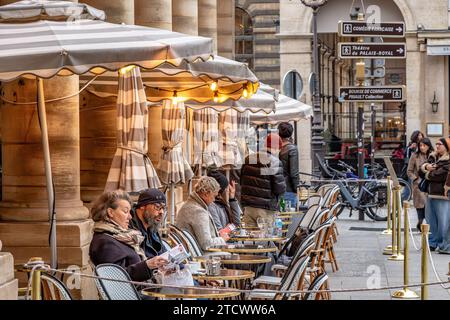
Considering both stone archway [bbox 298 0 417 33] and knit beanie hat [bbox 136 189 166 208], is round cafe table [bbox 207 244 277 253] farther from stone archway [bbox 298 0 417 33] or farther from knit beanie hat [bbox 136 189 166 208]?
stone archway [bbox 298 0 417 33]

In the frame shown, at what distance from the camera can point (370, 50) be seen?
2184 cm

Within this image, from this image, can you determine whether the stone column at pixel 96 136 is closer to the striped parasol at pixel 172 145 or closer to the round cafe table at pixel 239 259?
the striped parasol at pixel 172 145

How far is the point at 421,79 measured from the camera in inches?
1829

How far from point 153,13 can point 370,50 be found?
15.3 feet

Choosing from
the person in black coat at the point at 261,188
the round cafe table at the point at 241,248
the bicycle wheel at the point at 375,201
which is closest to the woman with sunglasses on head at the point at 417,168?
the person in black coat at the point at 261,188

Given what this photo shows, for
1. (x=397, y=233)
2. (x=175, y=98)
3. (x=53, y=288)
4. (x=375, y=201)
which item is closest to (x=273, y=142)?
(x=397, y=233)

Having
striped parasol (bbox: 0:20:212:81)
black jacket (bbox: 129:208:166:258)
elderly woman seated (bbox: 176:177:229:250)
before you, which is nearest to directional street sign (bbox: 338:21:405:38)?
elderly woman seated (bbox: 176:177:229:250)

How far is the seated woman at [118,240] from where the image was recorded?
9.59m

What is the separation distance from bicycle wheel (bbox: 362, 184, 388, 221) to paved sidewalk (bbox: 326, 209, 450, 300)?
6.38 feet

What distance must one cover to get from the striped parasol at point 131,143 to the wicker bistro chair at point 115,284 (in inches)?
168

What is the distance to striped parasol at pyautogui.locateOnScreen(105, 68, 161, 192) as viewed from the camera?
1317cm

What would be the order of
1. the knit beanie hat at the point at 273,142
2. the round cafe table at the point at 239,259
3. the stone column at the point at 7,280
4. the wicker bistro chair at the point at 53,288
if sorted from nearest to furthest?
the wicker bistro chair at the point at 53,288 < the stone column at the point at 7,280 < the round cafe table at the point at 239,259 < the knit beanie hat at the point at 273,142

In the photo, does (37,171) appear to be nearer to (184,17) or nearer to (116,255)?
(116,255)
